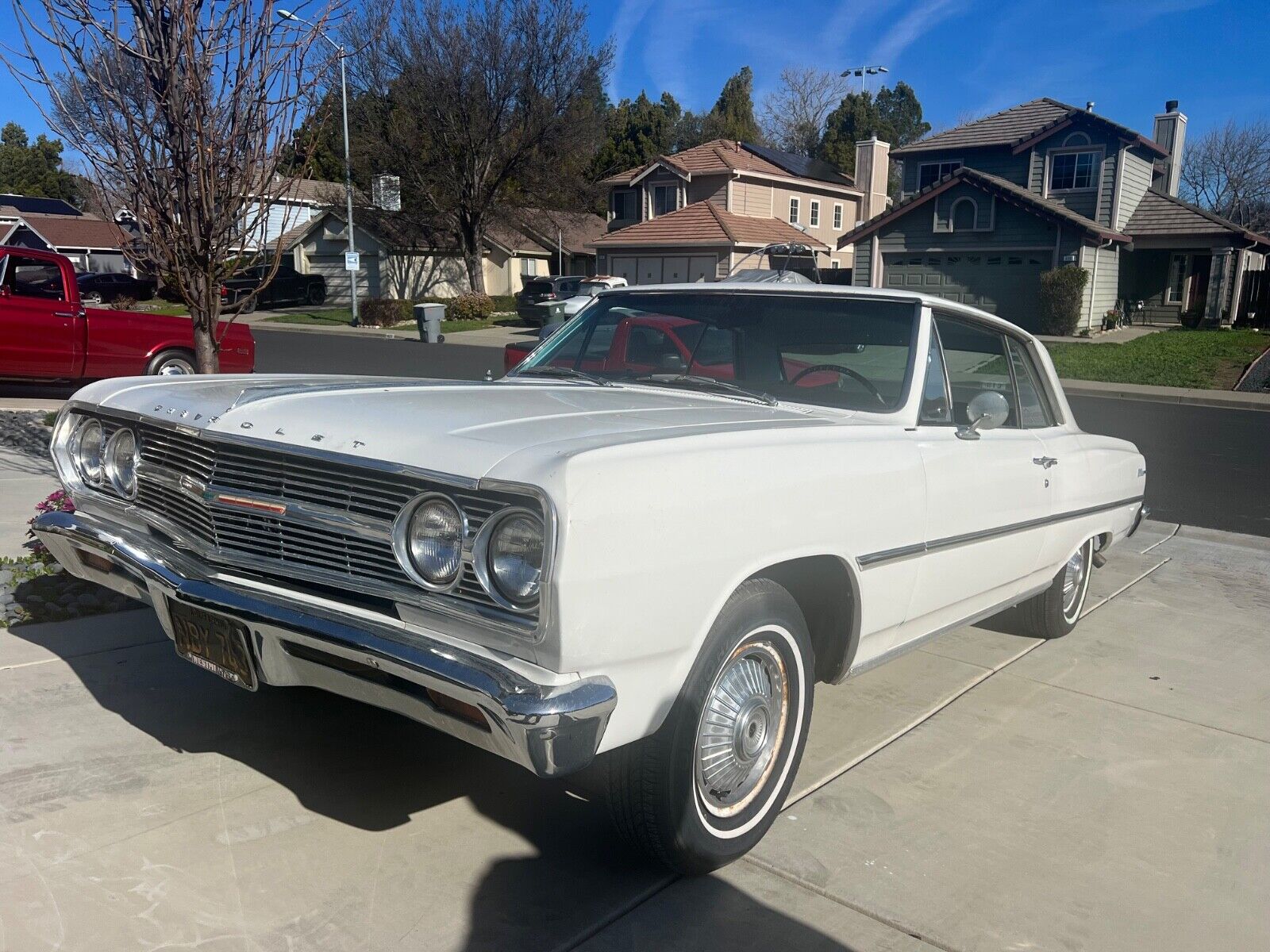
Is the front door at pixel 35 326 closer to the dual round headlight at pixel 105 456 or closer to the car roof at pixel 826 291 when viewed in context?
the dual round headlight at pixel 105 456

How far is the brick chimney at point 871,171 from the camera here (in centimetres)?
4575

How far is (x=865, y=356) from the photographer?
420cm

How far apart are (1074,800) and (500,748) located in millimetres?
2213

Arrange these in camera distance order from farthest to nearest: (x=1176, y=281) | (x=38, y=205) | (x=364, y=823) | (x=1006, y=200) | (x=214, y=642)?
1. (x=38, y=205)
2. (x=1176, y=281)
3. (x=1006, y=200)
4. (x=364, y=823)
5. (x=214, y=642)

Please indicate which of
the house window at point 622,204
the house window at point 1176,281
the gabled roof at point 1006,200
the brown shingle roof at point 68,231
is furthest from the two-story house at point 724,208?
the brown shingle roof at point 68,231

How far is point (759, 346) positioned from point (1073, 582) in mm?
2279

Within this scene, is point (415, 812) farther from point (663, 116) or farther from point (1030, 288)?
point (663, 116)

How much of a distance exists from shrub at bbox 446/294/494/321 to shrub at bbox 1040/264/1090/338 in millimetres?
16924

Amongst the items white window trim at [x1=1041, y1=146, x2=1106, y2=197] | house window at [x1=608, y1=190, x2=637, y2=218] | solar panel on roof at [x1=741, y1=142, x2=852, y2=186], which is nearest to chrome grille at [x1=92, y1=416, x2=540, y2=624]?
white window trim at [x1=1041, y1=146, x2=1106, y2=197]

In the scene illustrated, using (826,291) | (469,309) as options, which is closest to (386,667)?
(826,291)

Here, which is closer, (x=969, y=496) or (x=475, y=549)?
(x=475, y=549)

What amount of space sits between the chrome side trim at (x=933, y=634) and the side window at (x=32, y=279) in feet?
34.6

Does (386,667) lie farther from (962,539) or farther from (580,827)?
(962,539)

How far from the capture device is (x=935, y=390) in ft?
13.6
